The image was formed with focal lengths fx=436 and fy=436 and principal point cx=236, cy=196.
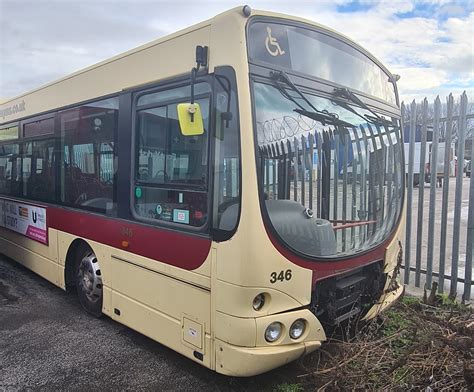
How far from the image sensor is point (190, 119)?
297 cm

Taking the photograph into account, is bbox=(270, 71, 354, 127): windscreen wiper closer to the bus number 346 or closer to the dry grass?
the bus number 346

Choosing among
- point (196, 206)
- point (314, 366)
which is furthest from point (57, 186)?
point (314, 366)

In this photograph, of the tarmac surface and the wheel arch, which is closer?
the tarmac surface

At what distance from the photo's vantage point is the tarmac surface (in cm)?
339

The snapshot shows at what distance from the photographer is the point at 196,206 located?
3238 mm

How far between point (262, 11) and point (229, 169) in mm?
1133

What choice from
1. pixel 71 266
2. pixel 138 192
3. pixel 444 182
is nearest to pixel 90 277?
pixel 71 266

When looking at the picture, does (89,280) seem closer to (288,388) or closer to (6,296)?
(6,296)

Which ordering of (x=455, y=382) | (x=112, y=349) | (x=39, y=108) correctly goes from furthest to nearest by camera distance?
(x=39, y=108)
(x=112, y=349)
(x=455, y=382)

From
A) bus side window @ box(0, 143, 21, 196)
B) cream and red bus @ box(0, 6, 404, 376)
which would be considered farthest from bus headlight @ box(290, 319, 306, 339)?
bus side window @ box(0, 143, 21, 196)

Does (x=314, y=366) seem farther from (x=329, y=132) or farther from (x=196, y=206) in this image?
(x=329, y=132)

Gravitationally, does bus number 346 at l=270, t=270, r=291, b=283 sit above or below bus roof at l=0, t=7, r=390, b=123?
below

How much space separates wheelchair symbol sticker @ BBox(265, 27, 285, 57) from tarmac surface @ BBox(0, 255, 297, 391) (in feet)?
8.11

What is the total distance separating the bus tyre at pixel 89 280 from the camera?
14.7 feet
